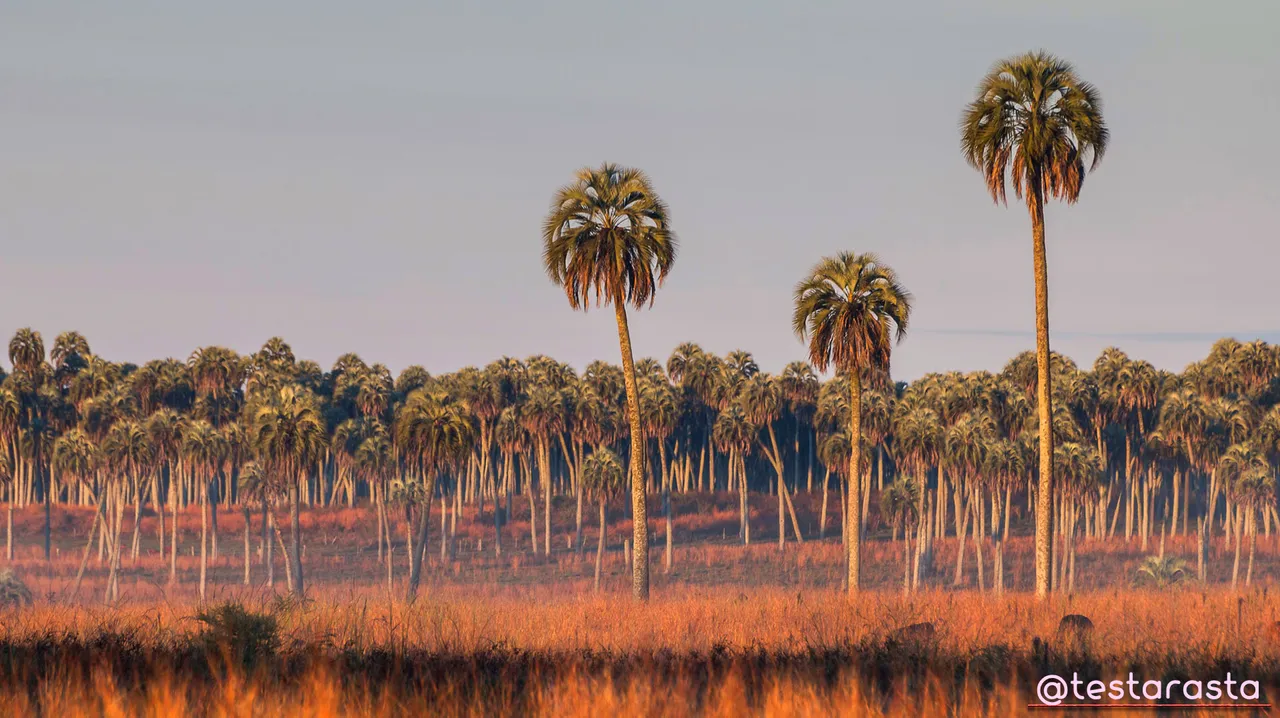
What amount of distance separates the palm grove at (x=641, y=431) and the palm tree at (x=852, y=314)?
0.27 feet

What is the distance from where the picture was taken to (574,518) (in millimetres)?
121812

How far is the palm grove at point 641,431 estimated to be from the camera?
45719mm

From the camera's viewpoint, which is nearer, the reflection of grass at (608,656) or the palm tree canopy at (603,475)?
the reflection of grass at (608,656)

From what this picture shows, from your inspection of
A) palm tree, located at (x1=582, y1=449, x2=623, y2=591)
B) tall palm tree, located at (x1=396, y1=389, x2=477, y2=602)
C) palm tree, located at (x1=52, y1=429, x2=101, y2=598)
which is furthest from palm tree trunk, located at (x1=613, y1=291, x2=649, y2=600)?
palm tree, located at (x1=52, y1=429, x2=101, y2=598)

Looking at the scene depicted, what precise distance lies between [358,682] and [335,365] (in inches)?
5626

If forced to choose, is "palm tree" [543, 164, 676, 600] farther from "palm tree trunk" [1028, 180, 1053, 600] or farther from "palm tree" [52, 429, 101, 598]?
"palm tree" [52, 429, 101, 598]

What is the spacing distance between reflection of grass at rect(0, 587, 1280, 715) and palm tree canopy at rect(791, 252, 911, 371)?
65.6 ft

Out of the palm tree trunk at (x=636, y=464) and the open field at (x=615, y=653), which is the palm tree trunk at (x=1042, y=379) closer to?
the open field at (x=615, y=653)

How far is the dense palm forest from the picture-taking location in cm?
8881

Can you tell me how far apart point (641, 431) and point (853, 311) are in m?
21.1

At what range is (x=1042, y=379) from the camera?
113 feet

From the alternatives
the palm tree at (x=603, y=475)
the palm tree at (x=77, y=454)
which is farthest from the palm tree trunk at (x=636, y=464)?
the palm tree at (x=77, y=454)

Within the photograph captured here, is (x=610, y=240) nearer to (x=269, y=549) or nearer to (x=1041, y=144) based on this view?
(x=1041, y=144)

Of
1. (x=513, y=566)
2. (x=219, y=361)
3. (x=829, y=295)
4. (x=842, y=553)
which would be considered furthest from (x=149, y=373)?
(x=829, y=295)
